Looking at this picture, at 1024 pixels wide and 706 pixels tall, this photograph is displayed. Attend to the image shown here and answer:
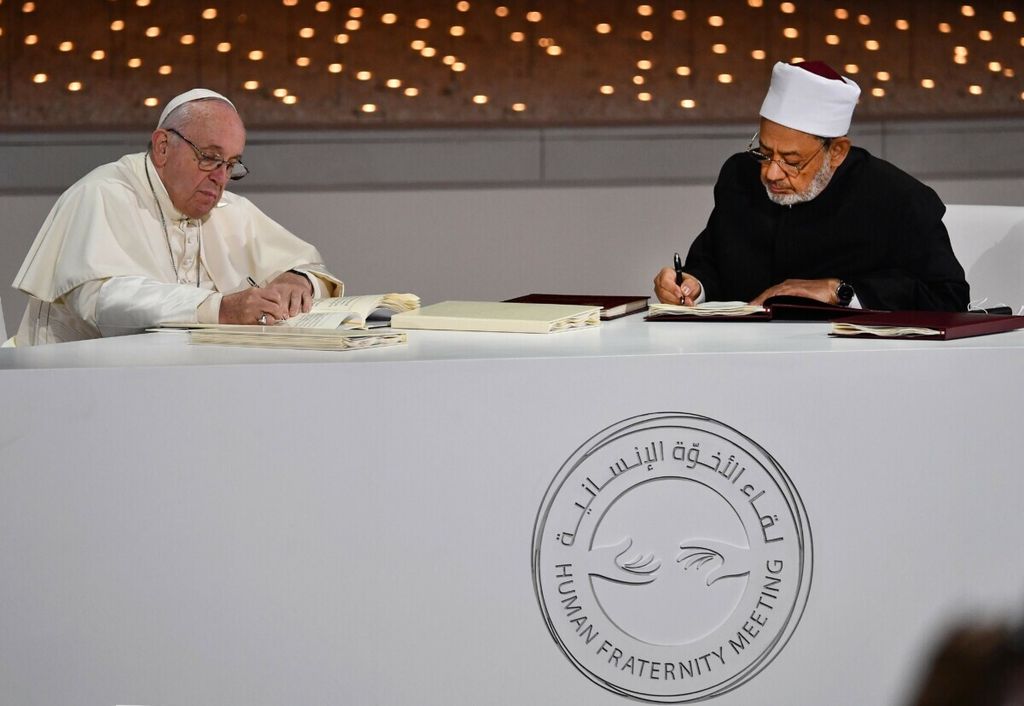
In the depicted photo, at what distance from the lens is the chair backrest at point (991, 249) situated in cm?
295

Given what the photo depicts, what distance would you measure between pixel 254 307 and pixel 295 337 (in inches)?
14.8

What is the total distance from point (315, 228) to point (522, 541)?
9.23 feet

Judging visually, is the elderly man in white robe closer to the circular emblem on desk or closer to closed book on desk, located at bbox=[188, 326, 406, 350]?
closed book on desk, located at bbox=[188, 326, 406, 350]

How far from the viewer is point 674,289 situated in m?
2.54

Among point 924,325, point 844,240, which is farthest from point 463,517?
point 844,240

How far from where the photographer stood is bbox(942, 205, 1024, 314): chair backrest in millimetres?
2953

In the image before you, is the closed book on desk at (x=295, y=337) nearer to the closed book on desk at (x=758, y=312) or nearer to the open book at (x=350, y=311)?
the open book at (x=350, y=311)

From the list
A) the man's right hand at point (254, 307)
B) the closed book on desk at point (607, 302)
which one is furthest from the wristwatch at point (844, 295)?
the man's right hand at point (254, 307)

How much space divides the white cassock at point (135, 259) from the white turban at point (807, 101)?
3.73 feet

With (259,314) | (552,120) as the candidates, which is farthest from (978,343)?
(552,120)

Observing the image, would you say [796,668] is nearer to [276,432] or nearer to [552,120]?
[276,432]

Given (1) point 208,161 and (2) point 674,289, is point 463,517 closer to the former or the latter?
(2) point 674,289

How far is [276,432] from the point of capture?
164 cm

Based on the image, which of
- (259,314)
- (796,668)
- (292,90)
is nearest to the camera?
(796,668)
